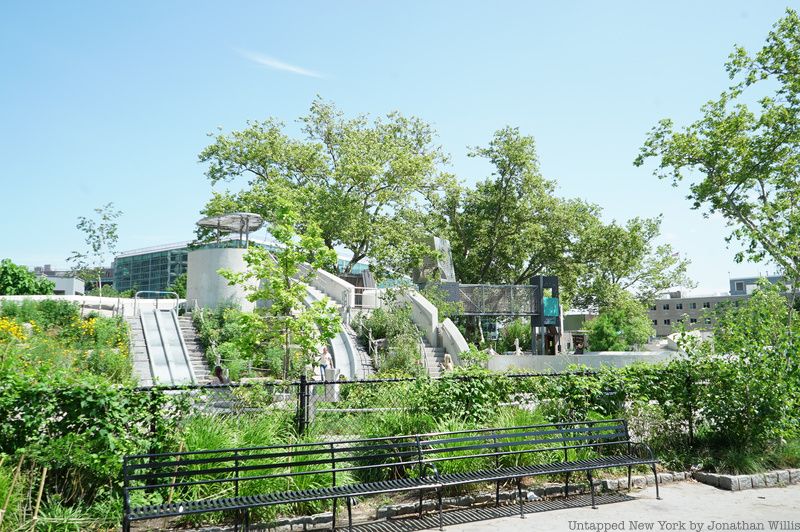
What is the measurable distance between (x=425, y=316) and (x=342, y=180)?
35.9ft

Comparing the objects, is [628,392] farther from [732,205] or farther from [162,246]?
[162,246]

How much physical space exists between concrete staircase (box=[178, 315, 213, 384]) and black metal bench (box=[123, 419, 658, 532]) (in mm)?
11157

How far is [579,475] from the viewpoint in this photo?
8555 millimetres

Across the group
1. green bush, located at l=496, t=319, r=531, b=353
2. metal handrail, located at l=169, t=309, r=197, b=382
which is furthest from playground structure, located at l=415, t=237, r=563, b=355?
metal handrail, located at l=169, t=309, r=197, b=382

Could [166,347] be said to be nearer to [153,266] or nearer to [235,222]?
[235,222]

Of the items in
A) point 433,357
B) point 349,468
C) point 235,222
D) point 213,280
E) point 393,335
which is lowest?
point 349,468

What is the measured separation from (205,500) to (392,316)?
680 inches

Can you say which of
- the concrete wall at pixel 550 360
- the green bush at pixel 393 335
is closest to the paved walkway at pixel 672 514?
the green bush at pixel 393 335

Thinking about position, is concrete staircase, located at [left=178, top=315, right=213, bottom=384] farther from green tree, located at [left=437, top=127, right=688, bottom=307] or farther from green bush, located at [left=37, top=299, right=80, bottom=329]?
green tree, located at [left=437, top=127, right=688, bottom=307]

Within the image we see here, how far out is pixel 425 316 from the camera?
24484mm

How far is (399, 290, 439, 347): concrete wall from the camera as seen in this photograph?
78.6 feet

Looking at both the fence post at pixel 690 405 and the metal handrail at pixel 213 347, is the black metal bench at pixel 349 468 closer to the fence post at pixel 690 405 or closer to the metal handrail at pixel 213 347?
the fence post at pixel 690 405

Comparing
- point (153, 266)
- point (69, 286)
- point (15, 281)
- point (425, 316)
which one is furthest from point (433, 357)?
point (153, 266)

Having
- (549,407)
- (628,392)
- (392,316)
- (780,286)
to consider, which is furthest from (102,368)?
(780,286)
